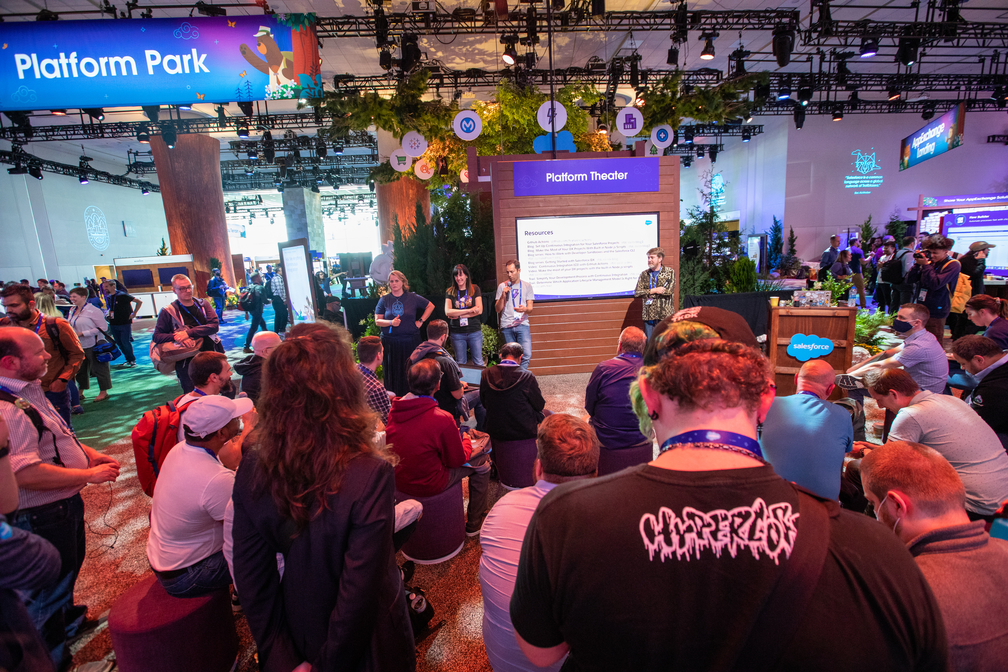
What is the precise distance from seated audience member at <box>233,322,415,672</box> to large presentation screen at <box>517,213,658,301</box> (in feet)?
18.2

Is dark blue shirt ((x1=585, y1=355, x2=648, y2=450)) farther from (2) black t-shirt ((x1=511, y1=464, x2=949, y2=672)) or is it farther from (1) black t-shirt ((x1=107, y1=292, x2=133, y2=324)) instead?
(1) black t-shirt ((x1=107, y1=292, x2=133, y2=324))

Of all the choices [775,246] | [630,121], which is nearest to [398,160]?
[630,121]

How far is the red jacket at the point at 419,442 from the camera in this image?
2.71 meters

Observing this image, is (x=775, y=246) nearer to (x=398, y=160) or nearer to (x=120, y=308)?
(x=398, y=160)

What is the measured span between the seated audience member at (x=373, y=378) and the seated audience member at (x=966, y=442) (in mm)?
3158

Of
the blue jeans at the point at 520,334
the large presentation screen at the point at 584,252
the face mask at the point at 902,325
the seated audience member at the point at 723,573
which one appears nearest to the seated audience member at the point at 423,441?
the seated audience member at the point at 723,573

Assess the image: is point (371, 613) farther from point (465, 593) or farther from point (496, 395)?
point (496, 395)

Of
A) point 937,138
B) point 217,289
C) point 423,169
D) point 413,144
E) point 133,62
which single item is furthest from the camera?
point 217,289

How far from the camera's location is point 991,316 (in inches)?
171

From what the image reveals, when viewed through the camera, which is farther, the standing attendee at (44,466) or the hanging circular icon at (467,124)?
the hanging circular icon at (467,124)

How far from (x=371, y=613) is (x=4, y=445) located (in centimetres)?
139

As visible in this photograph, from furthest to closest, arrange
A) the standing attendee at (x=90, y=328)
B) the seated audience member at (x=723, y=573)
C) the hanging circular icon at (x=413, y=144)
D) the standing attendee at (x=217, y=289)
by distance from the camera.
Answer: the standing attendee at (x=217, y=289) < the hanging circular icon at (x=413, y=144) < the standing attendee at (x=90, y=328) < the seated audience member at (x=723, y=573)

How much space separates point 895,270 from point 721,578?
10468mm

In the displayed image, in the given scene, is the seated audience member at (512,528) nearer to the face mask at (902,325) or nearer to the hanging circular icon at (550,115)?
the face mask at (902,325)
